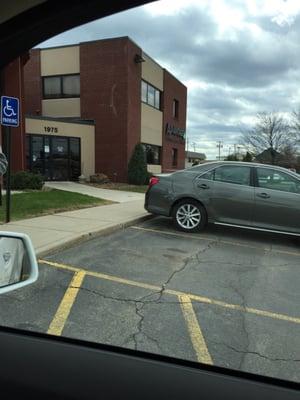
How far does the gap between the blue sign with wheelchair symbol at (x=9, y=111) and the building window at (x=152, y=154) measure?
19.1 metres

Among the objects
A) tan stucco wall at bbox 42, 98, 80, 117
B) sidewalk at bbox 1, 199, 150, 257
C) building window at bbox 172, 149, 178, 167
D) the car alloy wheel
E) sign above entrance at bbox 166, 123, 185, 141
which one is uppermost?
tan stucco wall at bbox 42, 98, 80, 117

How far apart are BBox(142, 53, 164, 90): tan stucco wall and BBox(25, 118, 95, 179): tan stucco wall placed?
5480mm

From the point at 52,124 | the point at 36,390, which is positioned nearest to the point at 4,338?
the point at 36,390

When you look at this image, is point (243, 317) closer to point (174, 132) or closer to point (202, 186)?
point (202, 186)

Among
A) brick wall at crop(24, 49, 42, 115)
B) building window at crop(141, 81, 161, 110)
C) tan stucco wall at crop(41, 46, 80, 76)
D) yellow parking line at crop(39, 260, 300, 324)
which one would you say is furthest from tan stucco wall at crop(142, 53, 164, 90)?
yellow parking line at crop(39, 260, 300, 324)

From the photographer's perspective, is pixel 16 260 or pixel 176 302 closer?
pixel 16 260

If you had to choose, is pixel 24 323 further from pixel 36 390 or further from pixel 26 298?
pixel 36 390

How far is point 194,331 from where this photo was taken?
4.18m

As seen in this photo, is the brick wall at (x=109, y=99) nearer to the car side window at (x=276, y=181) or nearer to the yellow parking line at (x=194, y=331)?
the car side window at (x=276, y=181)

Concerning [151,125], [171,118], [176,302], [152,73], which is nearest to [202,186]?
[176,302]

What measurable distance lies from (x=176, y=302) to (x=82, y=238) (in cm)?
345

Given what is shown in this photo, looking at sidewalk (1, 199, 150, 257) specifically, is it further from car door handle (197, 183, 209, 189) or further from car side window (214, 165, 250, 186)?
car side window (214, 165, 250, 186)

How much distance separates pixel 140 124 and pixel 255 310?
22.6 meters

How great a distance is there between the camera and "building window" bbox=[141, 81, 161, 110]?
27752mm
